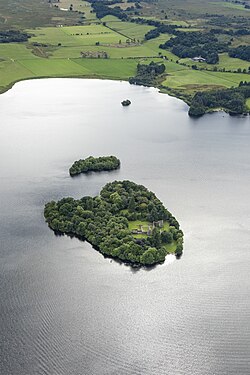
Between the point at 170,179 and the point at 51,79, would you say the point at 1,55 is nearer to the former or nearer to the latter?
the point at 51,79

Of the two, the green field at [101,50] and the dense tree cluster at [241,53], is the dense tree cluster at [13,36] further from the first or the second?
the dense tree cluster at [241,53]

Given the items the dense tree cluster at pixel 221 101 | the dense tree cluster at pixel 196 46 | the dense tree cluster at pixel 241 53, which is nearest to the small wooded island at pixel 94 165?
the dense tree cluster at pixel 221 101

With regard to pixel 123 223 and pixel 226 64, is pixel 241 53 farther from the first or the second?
pixel 123 223

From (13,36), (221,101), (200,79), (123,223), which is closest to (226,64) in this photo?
(200,79)

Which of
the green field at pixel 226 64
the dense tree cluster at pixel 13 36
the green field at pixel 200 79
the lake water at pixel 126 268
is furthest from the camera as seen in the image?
the dense tree cluster at pixel 13 36

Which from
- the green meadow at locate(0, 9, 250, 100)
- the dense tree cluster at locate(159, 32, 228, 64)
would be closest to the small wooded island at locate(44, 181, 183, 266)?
the green meadow at locate(0, 9, 250, 100)

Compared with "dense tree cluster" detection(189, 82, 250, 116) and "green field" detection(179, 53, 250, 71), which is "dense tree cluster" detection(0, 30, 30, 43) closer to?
"green field" detection(179, 53, 250, 71)
